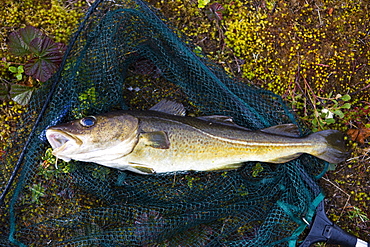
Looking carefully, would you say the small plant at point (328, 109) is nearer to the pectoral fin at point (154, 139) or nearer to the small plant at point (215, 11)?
the small plant at point (215, 11)

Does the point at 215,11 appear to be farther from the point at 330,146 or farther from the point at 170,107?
the point at 330,146

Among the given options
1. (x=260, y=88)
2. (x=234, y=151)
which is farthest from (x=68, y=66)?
(x=260, y=88)

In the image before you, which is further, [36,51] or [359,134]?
[359,134]

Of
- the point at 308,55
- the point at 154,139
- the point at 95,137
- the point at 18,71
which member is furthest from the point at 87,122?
the point at 308,55

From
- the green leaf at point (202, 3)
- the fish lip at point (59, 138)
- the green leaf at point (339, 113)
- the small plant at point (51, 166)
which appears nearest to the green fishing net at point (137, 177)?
the small plant at point (51, 166)

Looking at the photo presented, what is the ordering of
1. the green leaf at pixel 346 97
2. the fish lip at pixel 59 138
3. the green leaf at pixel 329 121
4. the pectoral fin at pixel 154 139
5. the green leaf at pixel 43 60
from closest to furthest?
the fish lip at pixel 59 138 < the pectoral fin at pixel 154 139 < the green leaf at pixel 43 60 < the green leaf at pixel 329 121 < the green leaf at pixel 346 97

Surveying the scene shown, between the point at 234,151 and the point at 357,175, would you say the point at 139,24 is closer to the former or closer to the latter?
the point at 234,151

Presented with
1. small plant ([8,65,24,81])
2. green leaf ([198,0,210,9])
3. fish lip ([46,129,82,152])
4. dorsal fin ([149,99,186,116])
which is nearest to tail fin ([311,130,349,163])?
dorsal fin ([149,99,186,116])
